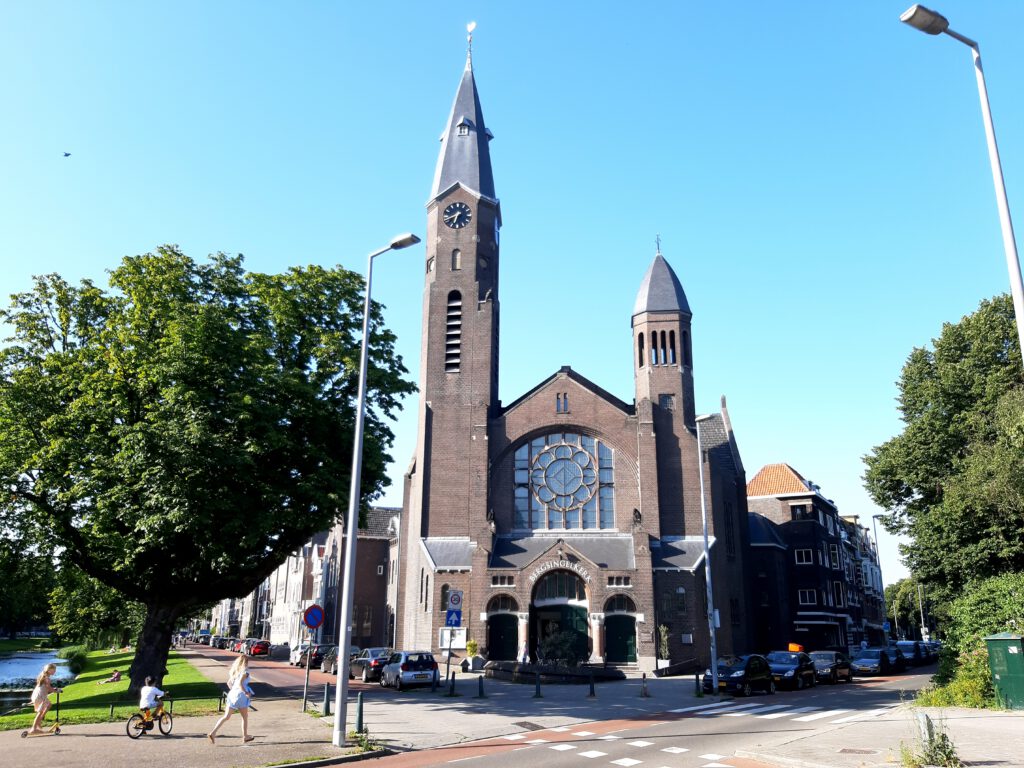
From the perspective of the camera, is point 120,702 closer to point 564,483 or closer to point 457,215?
point 564,483

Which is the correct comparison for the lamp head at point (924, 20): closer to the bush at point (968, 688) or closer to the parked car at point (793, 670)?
the bush at point (968, 688)

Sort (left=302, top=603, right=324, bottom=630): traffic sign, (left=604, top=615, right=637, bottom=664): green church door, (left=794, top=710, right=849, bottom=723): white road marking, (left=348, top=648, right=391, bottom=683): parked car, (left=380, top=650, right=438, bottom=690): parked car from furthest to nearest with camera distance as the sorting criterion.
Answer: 1. (left=604, top=615, right=637, bottom=664): green church door
2. (left=348, top=648, right=391, bottom=683): parked car
3. (left=380, top=650, right=438, bottom=690): parked car
4. (left=794, top=710, right=849, bottom=723): white road marking
5. (left=302, top=603, right=324, bottom=630): traffic sign

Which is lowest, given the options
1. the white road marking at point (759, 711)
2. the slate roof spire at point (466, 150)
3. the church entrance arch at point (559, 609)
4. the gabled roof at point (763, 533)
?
the white road marking at point (759, 711)

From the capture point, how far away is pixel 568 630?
123 ft

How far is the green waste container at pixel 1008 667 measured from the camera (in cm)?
1802

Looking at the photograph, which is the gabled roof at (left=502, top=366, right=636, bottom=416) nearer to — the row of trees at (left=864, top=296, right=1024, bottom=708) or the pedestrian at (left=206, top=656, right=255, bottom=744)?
the row of trees at (left=864, top=296, right=1024, bottom=708)

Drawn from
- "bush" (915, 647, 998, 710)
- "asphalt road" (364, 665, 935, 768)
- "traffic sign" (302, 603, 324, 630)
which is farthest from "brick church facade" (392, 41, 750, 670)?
"traffic sign" (302, 603, 324, 630)

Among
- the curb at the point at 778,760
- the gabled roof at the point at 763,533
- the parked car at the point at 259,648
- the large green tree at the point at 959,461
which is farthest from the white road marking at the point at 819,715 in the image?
the parked car at the point at 259,648

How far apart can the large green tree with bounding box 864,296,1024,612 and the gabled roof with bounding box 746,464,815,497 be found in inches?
1137

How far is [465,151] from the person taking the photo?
49750 mm

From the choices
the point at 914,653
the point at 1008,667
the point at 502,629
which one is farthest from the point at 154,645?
the point at 914,653

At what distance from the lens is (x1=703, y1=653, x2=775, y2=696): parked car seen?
2664 centimetres

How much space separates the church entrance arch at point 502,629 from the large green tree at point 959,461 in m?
18.2

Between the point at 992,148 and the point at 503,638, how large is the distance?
33.0 meters
